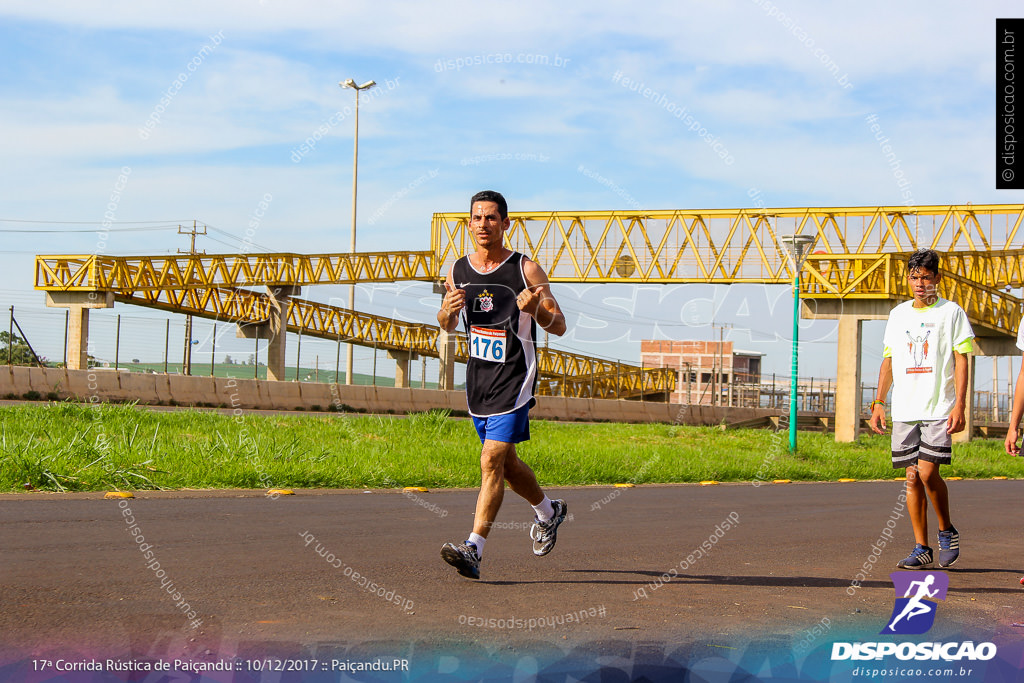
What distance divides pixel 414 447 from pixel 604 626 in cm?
1040

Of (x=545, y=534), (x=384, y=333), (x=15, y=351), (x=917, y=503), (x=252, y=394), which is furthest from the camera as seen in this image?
(x=384, y=333)

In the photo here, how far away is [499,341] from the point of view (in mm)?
5914

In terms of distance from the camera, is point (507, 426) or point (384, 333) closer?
point (507, 426)

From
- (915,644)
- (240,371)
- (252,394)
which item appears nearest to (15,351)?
(252,394)

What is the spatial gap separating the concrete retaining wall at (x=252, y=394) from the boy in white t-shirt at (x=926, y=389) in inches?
653

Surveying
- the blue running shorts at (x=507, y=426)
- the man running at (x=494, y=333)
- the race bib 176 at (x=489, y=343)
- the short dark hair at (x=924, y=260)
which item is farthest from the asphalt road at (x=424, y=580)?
the short dark hair at (x=924, y=260)

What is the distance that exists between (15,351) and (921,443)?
26066 mm

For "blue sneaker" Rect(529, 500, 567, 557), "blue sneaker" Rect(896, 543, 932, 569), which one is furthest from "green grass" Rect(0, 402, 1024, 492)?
"blue sneaker" Rect(896, 543, 932, 569)

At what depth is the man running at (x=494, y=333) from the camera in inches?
230

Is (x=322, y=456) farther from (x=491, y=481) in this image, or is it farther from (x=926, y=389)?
(x=926, y=389)

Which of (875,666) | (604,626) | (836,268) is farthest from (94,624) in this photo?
(836,268)

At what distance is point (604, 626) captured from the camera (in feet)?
15.5

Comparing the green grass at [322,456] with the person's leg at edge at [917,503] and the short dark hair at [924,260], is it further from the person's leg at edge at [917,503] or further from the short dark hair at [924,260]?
the short dark hair at [924,260]

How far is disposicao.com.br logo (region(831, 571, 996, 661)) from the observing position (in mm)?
4434
